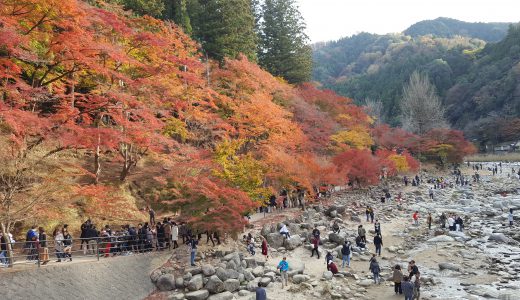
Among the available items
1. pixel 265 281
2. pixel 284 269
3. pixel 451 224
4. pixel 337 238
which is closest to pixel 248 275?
pixel 265 281

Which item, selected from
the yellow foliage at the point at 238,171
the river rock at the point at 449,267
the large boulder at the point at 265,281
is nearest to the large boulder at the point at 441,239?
the river rock at the point at 449,267

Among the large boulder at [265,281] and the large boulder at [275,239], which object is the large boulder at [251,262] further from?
the large boulder at [275,239]

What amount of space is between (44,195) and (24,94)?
4.17 metres

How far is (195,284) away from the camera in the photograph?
522 inches

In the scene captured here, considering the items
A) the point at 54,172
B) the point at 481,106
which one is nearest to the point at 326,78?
the point at 481,106

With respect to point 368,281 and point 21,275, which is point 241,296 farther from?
point 21,275

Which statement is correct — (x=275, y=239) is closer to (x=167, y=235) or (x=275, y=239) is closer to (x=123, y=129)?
(x=167, y=235)

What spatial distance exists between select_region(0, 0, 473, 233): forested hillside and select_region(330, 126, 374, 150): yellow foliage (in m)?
3.84

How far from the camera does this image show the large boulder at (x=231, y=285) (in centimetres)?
1341

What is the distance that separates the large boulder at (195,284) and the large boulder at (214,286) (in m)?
0.24

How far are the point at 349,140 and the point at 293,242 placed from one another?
21.7 m

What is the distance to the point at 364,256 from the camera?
17.8 meters

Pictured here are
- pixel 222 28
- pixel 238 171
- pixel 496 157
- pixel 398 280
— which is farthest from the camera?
pixel 496 157

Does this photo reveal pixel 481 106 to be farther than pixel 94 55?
Yes
